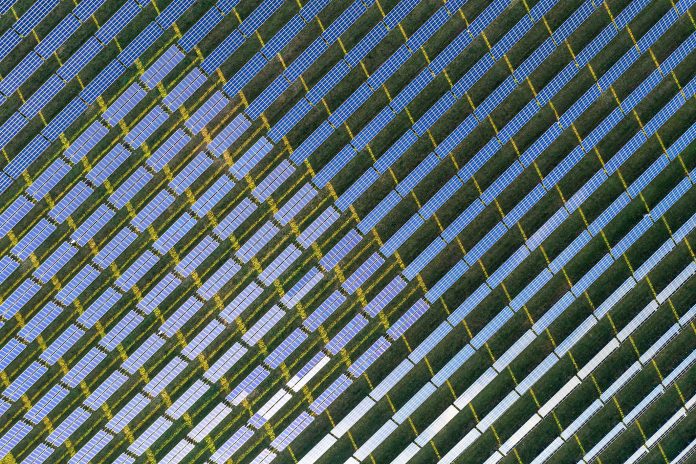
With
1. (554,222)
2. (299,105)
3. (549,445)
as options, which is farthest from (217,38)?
(549,445)

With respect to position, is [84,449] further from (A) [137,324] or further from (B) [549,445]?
(B) [549,445]

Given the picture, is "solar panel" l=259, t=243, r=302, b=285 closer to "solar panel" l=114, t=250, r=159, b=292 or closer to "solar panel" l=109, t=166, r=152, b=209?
"solar panel" l=114, t=250, r=159, b=292

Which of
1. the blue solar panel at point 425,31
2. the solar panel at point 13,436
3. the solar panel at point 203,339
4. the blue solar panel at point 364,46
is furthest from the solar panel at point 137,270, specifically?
the blue solar panel at point 425,31

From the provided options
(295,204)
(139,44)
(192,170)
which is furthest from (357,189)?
(139,44)

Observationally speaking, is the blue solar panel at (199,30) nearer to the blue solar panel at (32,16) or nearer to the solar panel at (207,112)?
the solar panel at (207,112)

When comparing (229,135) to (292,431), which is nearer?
(229,135)

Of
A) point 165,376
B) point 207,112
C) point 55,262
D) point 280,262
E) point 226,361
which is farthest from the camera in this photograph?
point 165,376

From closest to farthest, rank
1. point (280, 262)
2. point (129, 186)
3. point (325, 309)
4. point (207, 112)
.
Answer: point (207, 112)
point (129, 186)
point (280, 262)
point (325, 309)

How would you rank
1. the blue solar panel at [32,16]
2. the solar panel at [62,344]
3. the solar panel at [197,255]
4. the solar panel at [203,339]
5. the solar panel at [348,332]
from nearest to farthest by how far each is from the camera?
the blue solar panel at [32,16] < the solar panel at [197,255] < the solar panel at [62,344] < the solar panel at [203,339] < the solar panel at [348,332]

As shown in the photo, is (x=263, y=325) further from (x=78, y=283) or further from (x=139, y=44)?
(x=139, y=44)
